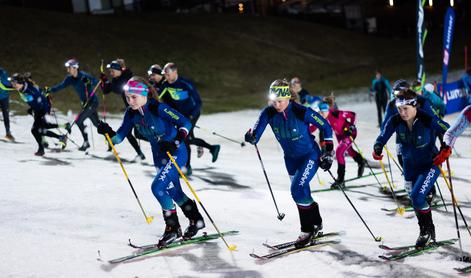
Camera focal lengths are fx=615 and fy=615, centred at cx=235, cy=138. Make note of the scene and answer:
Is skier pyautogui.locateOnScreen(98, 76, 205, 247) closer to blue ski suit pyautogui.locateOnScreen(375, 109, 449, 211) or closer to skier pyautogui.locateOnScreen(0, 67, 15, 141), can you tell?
blue ski suit pyautogui.locateOnScreen(375, 109, 449, 211)

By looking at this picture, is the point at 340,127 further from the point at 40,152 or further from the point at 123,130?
the point at 40,152

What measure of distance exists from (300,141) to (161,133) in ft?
5.70

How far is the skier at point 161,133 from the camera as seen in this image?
7.54 metres

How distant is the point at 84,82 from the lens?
1484 cm

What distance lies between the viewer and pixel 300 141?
7.65 meters

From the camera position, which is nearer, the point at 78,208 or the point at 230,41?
the point at 78,208

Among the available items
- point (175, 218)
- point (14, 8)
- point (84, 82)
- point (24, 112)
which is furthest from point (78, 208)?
point (14, 8)

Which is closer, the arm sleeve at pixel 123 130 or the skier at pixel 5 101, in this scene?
the arm sleeve at pixel 123 130

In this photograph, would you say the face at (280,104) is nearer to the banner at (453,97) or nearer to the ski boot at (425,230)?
the ski boot at (425,230)

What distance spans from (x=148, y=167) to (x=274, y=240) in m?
5.76

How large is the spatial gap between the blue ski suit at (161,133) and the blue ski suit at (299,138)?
3.63 feet

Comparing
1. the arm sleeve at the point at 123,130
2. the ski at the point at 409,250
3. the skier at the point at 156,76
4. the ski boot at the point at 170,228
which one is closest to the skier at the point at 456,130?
the ski at the point at 409,250

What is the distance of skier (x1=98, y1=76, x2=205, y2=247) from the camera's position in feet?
24.7

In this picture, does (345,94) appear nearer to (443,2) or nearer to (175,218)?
(175,218)
